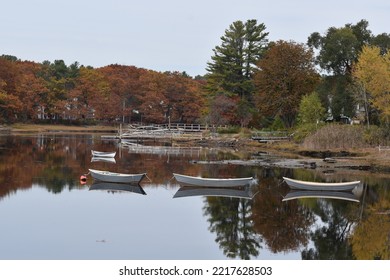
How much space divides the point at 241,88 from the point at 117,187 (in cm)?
5367

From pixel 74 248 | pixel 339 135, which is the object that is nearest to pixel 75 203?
pixel 74 248

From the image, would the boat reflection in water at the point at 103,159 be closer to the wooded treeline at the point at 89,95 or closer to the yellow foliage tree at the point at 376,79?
the yellow foliage tree at the point at 376,79

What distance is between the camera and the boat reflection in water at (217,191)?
31844 mm

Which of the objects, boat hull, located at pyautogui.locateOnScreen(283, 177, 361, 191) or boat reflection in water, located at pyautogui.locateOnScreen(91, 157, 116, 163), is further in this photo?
boat reflection in water, located at pyautogui.locateOnScreen(91, 157, 116, 163)

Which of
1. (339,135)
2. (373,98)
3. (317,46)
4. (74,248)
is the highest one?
(317,46)

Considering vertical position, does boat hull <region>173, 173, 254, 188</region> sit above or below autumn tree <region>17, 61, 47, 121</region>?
below

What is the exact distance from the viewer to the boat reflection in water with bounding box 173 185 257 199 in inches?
1254

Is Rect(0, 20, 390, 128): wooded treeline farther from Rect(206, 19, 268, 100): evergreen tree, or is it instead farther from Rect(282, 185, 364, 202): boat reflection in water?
Rect(282, 185, 364, 202): boat reflection in water

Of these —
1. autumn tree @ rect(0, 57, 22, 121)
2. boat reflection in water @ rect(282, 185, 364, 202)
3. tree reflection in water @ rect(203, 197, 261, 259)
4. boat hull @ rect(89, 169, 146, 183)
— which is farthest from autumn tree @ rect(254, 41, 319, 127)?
autumn tree @ rect(0, 57, 22, 121)

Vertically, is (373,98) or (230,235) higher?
(373,98)

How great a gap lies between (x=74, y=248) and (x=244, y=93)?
223 ft

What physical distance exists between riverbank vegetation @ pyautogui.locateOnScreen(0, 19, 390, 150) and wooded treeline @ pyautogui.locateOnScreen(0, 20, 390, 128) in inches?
5.3

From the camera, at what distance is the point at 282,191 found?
110 feet
